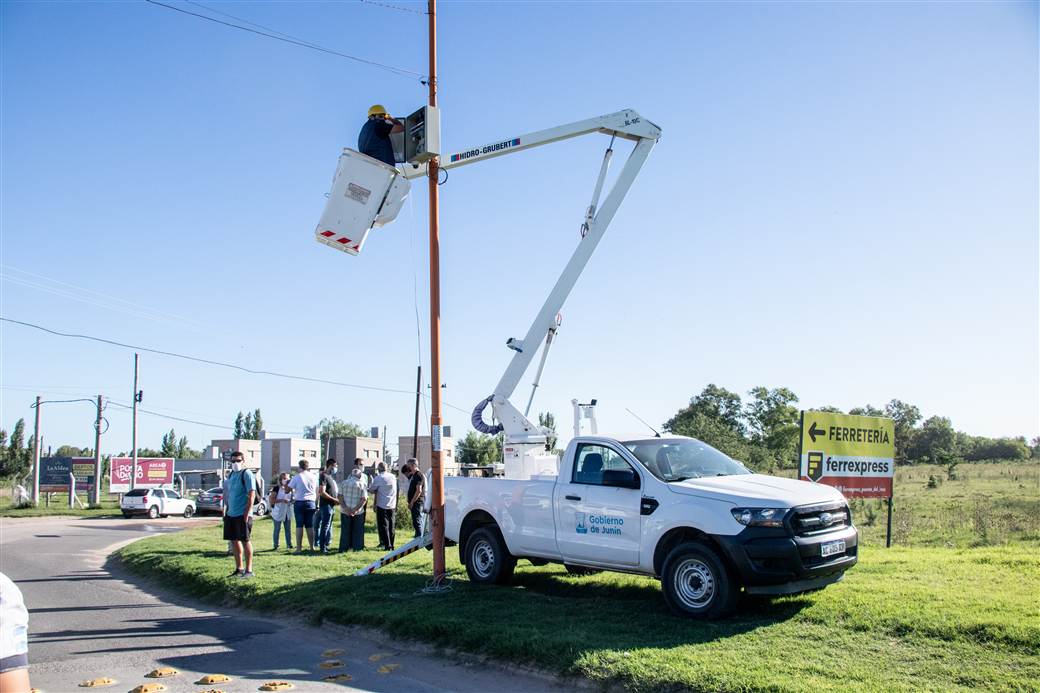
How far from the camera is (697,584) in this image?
8.37m

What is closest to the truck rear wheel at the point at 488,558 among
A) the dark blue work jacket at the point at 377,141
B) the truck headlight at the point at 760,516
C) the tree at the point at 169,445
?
the truck headlight at the point at 760,516

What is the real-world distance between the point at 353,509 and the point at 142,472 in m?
43.6

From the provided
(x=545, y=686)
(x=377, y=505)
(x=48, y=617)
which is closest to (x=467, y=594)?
(x=545, y=686)

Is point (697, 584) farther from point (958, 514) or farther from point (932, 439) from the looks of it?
point (932, 439)

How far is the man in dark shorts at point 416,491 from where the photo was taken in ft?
55.0

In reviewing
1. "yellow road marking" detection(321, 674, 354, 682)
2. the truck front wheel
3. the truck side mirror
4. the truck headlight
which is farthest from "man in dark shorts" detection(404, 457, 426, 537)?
the truck headlight

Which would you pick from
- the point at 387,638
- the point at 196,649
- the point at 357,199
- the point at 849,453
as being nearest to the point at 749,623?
the point at 387,638

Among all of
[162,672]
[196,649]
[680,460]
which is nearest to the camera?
[162,672]

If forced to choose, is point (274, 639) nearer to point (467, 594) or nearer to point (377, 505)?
point (467, 594)

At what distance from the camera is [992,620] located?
730cm

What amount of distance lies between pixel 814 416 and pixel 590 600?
6247 mm

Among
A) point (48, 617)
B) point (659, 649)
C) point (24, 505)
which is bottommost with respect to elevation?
point (24, 505)

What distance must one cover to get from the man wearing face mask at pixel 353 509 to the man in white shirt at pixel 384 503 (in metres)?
0.28

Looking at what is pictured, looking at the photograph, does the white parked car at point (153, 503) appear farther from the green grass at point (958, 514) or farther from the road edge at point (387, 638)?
the green grass at point (958, 514)
